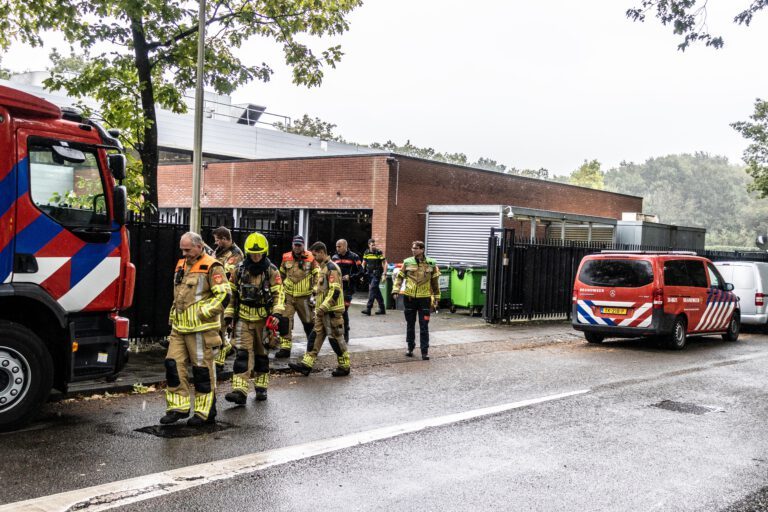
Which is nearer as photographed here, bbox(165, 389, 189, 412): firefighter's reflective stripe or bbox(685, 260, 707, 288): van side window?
bbox(165, 389, 189, 412): firefighter's reflective stripe

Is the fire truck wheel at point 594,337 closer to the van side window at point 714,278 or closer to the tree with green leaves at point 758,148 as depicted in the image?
the van side window at point 714,278

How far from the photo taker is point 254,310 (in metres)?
8.07

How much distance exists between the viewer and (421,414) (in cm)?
780

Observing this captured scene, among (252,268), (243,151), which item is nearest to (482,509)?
(252,268)

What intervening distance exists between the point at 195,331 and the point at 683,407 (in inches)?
220

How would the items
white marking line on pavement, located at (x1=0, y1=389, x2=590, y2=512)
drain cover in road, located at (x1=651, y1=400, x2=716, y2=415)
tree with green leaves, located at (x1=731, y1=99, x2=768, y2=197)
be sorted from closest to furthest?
1. white marking line on pavement, located at (x1=0, y1=389, x2=590, y2=512)
2. drain cover in road, located at (x1=651, y1=400, x2=716, y2=415)
3. tree with green leaves, located at (x1=731, y1=99, x2=768, y2=197)

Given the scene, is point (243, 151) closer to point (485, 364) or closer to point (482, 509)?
point (485, 364)

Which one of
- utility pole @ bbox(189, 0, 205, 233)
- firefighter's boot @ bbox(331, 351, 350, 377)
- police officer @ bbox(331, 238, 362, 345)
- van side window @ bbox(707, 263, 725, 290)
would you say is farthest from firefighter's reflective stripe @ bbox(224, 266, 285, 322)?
van side window @ bbox(707, 263, 725, 290)

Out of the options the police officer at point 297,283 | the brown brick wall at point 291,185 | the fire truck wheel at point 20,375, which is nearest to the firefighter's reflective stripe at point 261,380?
the fire truck wheel at point 20,375

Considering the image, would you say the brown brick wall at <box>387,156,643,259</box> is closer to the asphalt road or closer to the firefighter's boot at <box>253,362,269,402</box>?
the asphalt road

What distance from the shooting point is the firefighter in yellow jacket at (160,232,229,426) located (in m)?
7.00

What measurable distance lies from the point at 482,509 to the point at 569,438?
2291mm

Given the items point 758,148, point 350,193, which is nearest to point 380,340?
point 350,193

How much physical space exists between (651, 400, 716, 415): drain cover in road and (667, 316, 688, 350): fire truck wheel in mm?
5462
